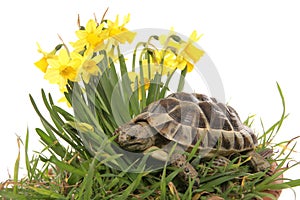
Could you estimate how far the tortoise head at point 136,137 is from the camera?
120 centimetres

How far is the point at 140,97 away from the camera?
147 centimetres

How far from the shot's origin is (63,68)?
126 cm

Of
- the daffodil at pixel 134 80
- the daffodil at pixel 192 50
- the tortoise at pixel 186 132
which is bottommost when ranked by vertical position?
the tortoise at pixel 186 132

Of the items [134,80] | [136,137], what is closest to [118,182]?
[136,137]

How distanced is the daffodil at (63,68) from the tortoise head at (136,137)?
0.64ft

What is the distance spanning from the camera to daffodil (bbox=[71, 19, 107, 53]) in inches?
50.7

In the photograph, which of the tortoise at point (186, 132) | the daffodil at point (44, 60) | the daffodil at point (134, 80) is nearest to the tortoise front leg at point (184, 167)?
the tortoise at point (186, 132)

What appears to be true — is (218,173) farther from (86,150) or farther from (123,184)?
(86,150)

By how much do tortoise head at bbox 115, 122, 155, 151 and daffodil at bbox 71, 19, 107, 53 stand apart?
0.23 metres

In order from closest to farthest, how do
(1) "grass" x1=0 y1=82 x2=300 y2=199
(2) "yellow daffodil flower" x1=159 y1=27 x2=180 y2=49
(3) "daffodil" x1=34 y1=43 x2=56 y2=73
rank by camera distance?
(1) "grass" x1=0 y1=82 x2=300 y2=199
(3) "daffodil" x1=34 y1=43 x2=56 y2=73
(2) "yellow daffodil flower" x1=159 y1=27 x2=180 y2=49

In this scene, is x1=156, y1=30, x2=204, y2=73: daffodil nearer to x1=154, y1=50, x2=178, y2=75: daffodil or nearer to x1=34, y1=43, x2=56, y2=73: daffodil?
x1=154, y1=50, x2=178, y2=75: daffodil

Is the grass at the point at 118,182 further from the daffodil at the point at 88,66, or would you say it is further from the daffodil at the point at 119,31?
the daffodil at the point at 119,31

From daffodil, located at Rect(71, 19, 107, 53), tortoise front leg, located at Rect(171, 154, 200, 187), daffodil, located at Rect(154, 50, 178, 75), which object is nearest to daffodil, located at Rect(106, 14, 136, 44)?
daffodil, located at Rect(71, 19, 107, 53)

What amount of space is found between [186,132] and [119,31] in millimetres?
336
